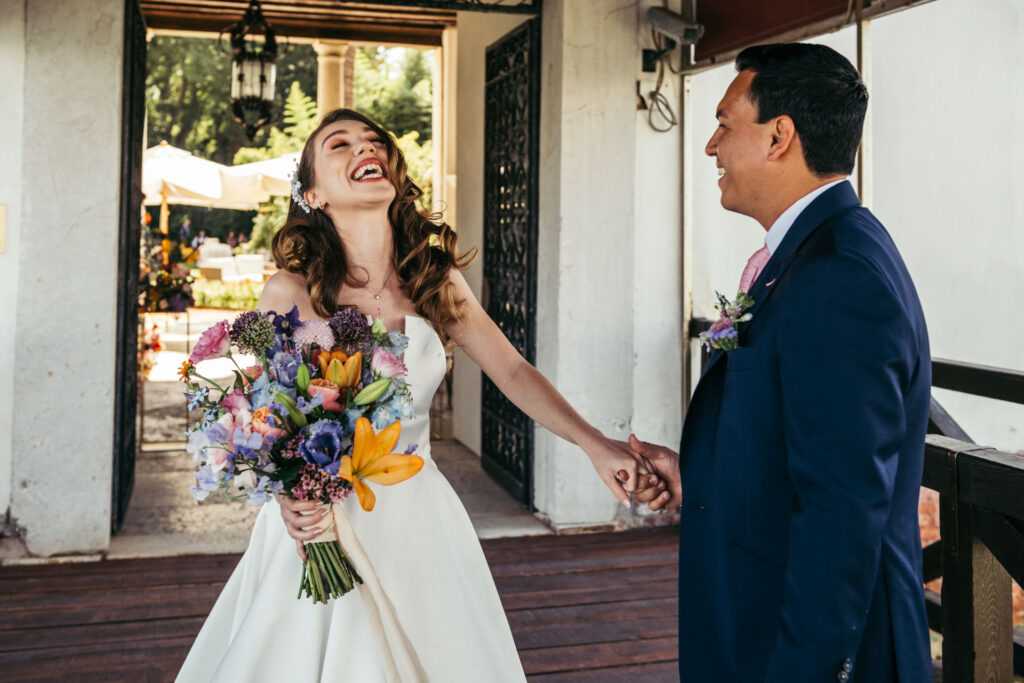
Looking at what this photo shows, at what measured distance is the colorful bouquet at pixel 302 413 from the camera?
2064 millimetres

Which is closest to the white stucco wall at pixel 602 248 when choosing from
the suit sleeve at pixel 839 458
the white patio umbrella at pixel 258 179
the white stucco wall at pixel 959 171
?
the white stucco wall at pixel 959 171

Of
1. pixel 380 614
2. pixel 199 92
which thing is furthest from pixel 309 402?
pixel 199 92

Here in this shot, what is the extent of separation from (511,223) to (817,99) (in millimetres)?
5057

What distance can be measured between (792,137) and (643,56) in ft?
13.9

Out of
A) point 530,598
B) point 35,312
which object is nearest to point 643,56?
point 530,598

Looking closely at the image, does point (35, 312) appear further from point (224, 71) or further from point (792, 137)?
point (224, 71)

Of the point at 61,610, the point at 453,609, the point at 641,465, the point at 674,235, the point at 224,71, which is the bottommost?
the point at 61,610

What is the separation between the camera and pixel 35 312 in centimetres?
504

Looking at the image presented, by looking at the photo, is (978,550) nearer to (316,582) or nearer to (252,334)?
(316,582)

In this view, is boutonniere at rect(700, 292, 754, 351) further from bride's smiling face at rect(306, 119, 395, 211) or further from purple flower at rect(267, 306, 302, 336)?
bride's smiling face at rect(306, 119, 395, 211)

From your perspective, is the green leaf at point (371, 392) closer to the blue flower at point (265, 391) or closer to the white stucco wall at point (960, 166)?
the blue flower at point (265, 391)

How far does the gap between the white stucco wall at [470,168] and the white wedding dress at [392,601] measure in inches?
197

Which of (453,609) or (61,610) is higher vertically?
(453,609)

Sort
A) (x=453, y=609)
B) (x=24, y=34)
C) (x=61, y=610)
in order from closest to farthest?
(x=453, y=609) < (x=61, y=610) < (x=24, y=34)
